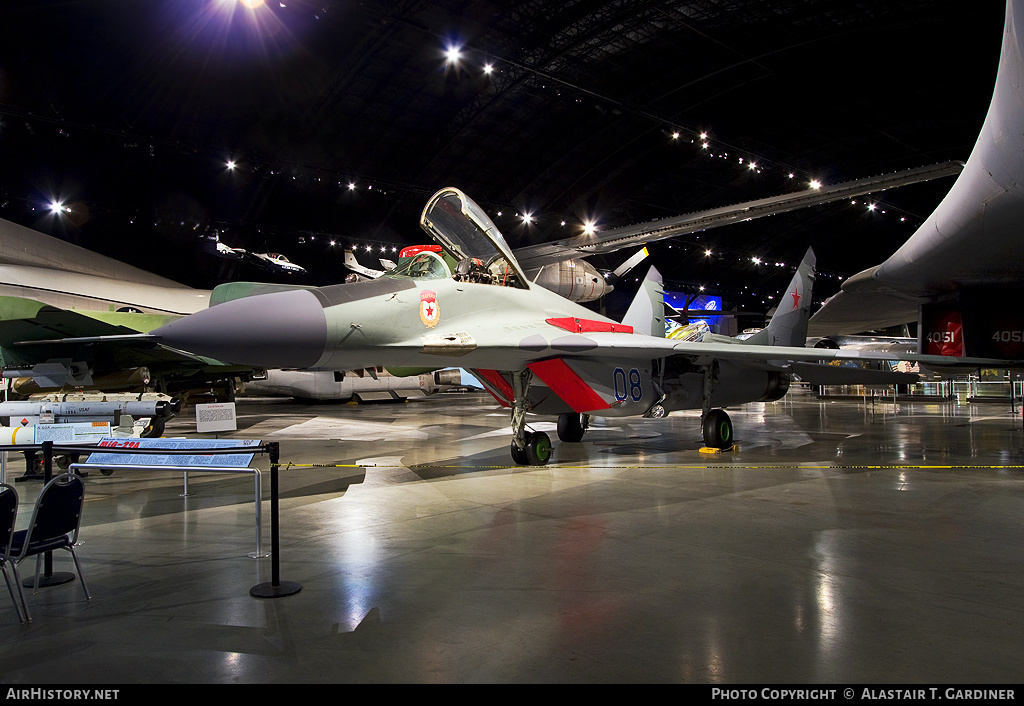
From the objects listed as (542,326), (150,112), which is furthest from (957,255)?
(150,112)

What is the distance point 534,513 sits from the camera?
5191 millimetres

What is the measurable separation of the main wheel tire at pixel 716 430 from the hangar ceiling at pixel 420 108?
1149 cm

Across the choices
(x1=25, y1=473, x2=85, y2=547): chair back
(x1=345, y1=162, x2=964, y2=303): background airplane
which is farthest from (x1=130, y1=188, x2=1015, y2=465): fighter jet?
(x1=345, y1=162, x2=964, y2=303): background airplane

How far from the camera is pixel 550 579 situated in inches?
138

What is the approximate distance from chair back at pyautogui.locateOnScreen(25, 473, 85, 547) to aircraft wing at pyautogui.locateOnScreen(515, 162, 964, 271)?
15.6 metres

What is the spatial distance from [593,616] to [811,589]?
1.30 m

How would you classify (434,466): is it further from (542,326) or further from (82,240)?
(82,240)

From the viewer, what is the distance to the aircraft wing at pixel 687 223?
17.3 meters

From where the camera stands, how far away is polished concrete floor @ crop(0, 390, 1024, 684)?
246cm

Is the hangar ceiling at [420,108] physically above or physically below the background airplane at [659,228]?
above

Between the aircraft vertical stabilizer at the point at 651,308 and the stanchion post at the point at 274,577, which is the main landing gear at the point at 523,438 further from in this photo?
the stanchion post at the point at 274,577

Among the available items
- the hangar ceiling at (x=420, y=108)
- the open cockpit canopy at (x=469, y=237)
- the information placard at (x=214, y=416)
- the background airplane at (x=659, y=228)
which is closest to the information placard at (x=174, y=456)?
the information placard at (x=214, y=416)

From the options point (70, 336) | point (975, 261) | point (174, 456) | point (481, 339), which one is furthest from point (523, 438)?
point (70, 336)

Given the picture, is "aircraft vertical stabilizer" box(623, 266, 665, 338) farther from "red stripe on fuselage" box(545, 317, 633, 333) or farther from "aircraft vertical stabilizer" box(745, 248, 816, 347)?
"red stripe on fuselage" box(545, 317, 633, 333)
